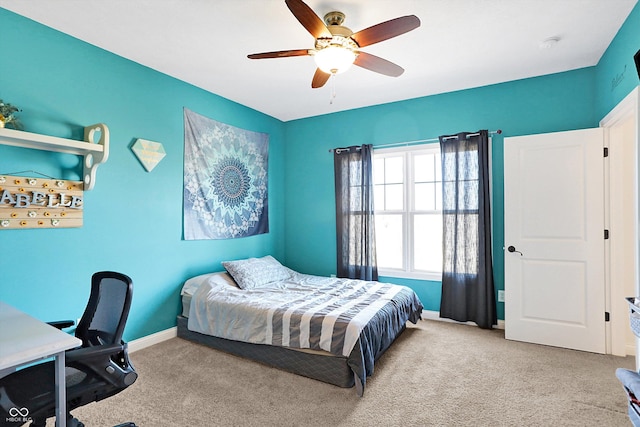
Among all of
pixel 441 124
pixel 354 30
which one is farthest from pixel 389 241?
pixel 354 30

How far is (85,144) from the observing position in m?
2.39

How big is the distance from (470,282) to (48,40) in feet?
14.3

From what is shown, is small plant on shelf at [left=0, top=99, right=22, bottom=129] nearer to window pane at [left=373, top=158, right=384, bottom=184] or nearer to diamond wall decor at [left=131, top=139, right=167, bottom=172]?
diamond wall decor at [left=131, top=139, right=167, bottom=172]

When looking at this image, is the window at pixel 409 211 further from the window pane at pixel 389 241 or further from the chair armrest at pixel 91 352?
the chair armrest at pixel 91 352

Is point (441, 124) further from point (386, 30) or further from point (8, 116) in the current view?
point (8, 116)

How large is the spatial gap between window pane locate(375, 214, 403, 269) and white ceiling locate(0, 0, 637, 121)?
1.61 metres

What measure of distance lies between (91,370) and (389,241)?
3361mm

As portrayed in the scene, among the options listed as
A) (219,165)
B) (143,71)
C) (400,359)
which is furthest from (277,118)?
(400,359)

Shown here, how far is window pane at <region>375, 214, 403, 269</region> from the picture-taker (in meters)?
4.14

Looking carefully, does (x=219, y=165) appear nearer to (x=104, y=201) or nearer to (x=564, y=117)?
(x=104, y=201)

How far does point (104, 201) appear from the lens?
107 inches

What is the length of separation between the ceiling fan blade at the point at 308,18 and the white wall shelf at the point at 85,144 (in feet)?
5.60

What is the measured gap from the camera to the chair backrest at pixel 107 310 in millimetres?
1623

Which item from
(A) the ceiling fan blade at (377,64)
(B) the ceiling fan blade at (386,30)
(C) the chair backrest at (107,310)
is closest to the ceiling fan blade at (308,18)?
(B) the ceiling fan blade at (386,30)
